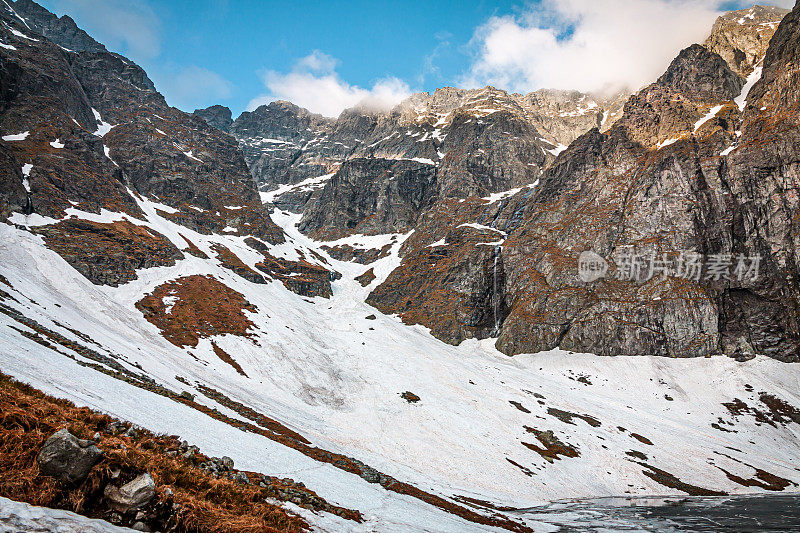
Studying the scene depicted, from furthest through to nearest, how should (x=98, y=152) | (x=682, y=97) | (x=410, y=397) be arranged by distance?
1. (x=682, y=97)
2. (x=98, y=152)
3. (x=410, y=397)

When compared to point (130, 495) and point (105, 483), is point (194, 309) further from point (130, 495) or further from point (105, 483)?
point (130, 495)

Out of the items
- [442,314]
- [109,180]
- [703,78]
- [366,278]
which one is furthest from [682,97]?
[109,180]

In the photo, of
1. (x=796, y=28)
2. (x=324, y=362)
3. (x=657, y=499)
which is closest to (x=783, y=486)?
(x=657, y=499)

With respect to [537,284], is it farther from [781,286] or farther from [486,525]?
[486,525]

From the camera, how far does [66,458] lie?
666cm

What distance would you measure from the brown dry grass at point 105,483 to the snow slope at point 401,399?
14.6 ft

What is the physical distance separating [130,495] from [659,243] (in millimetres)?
138813

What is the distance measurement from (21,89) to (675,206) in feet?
714

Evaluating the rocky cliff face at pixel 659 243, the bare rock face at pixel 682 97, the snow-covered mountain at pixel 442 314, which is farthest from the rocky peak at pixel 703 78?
the snow-covered mountain at pixel 442 314

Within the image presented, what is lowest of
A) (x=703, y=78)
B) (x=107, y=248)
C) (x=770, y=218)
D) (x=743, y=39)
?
(x=107, y=248)

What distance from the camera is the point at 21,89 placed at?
123 m

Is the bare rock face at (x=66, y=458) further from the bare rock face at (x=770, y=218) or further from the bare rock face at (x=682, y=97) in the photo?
the bare rock face at (x=682, y=97)

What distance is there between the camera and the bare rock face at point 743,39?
16112 cm

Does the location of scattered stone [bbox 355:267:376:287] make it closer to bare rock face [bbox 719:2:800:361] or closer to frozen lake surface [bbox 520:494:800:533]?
bare rock face [bbox 719:2:800:361]
